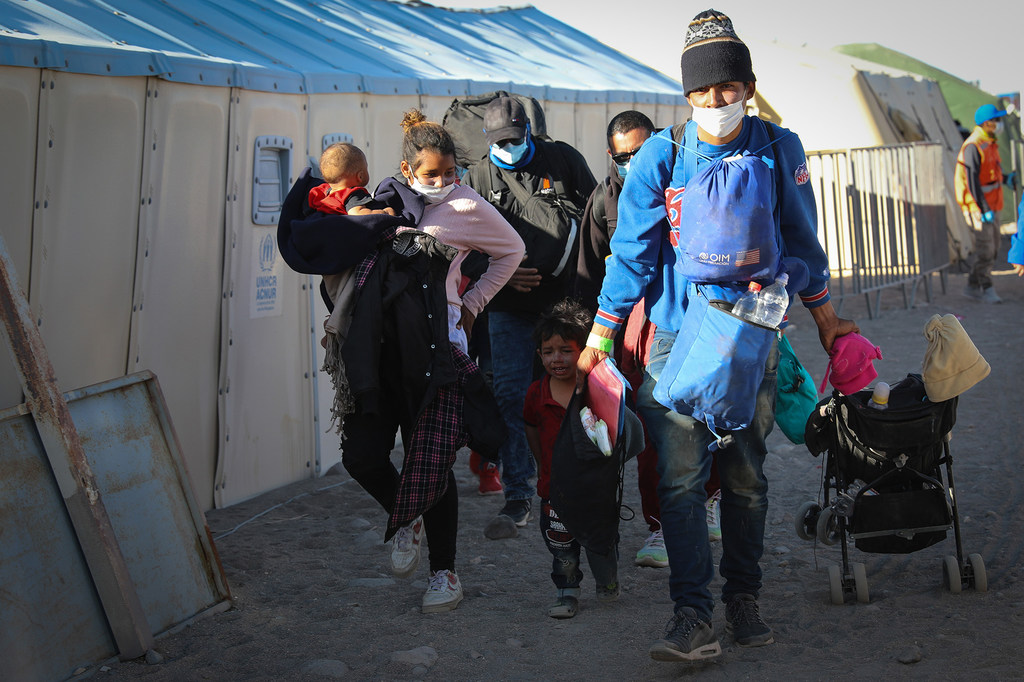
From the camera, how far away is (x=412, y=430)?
4.06m

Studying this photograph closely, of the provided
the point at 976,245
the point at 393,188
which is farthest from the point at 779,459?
the point at 976,245

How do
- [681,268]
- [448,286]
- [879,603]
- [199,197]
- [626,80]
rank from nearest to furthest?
[681,268] < [879,603] < [448,286] < [199,197] < [626,80]

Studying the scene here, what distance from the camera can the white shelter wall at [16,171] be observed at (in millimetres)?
4250

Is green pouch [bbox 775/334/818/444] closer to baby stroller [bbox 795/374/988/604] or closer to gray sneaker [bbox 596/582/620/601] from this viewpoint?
baby stroller [bbox 795/374/988/604]

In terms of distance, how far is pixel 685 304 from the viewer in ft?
11.6

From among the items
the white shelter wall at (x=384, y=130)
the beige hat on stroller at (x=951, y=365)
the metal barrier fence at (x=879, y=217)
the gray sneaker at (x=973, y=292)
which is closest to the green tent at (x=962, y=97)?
the metal barrier fence at (x=879, y=217)

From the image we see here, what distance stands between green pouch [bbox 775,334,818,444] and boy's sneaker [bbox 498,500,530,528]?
1.77 meters

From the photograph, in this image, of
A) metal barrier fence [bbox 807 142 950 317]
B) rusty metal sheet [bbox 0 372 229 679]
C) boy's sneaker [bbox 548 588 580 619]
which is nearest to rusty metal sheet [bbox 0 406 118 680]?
rusty metal sheet [bbox 0 372 229 679]

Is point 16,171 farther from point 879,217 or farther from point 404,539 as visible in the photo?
point 879,217

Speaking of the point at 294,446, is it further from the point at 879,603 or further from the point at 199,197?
the point at 879,603

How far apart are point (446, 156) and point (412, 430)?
1112mm

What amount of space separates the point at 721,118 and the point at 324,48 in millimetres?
4168

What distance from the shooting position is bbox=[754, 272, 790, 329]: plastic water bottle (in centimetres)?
319

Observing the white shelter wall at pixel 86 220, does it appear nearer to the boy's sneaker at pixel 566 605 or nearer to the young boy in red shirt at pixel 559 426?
the young boy in red shirt at pixel 559 426
